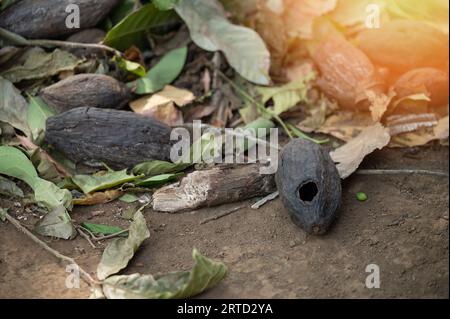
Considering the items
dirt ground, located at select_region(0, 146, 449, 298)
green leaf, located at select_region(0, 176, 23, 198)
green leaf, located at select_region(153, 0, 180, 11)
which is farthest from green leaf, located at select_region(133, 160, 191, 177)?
green leaf, located at select_region(153, 0, 180, 11)

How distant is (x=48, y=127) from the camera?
6.75ft

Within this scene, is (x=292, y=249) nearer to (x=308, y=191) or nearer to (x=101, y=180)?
(x=308, y=191)

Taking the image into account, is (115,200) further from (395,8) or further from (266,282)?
(395,8)

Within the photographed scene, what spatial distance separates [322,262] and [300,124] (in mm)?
781

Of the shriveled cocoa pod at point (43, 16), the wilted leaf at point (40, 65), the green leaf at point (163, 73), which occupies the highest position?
the shriveled cocoa pod at point (43, 16)

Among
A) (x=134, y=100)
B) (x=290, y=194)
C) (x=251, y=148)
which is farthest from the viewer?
(x=134, y=100)

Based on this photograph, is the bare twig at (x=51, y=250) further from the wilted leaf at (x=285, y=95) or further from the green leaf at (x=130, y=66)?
the wilted leaf at (x=285, y=95)

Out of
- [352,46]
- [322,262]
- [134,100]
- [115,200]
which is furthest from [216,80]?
[322,262]

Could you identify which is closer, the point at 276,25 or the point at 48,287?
the point at 48,287

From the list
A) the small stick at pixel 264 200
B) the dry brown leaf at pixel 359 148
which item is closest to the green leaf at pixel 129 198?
the small stick at pixel 264 200

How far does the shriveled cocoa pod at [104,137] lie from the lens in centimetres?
203

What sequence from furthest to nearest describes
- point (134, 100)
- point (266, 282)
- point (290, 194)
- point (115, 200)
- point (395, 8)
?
point (395, 8), point (134, 100), point (115, 200), point (290, 194), point (266, 282)

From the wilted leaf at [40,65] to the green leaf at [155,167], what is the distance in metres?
0.48

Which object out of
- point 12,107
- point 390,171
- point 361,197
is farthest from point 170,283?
point 12,107
